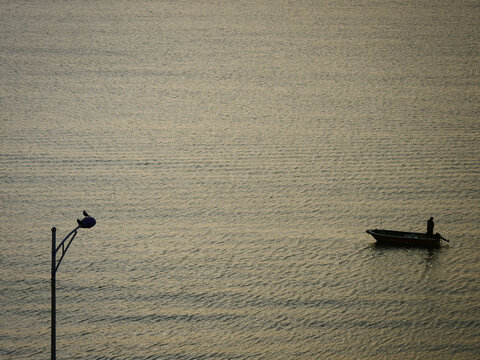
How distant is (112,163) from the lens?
53125 mm

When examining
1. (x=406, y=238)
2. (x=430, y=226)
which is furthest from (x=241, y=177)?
(x=430, y=226)

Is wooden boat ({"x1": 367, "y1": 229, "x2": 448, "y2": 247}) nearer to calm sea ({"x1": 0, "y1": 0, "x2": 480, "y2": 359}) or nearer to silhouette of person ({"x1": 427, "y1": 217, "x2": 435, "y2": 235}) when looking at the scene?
silhouette of person ({"x1": 427, "y1": 217, "x2": 435, "y2": 235})

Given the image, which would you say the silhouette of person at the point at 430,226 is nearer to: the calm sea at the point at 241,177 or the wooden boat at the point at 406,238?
the wooden boat at the point at 406,238

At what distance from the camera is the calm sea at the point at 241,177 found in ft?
111

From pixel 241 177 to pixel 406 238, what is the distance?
1384cm

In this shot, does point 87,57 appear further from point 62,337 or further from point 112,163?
point 62,337

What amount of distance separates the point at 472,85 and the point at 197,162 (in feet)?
89.4

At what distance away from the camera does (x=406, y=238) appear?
40719 millimetres

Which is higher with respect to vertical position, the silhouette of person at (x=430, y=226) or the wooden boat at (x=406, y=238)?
the silhouette of person at (x=430, y=226)

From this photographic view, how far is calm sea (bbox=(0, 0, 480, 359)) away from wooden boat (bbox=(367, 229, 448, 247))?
0.56 m

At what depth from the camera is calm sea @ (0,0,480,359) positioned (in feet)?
111

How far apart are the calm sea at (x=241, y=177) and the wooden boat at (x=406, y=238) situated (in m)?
0.56

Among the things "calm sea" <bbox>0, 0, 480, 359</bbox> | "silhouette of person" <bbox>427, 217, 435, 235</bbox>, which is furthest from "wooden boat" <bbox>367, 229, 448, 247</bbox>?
"calm sea" <bbox>0, 0, 480, 359</bbox>

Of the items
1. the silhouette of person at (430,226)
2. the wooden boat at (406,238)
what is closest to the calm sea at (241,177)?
the wooden boat at (406,238)
